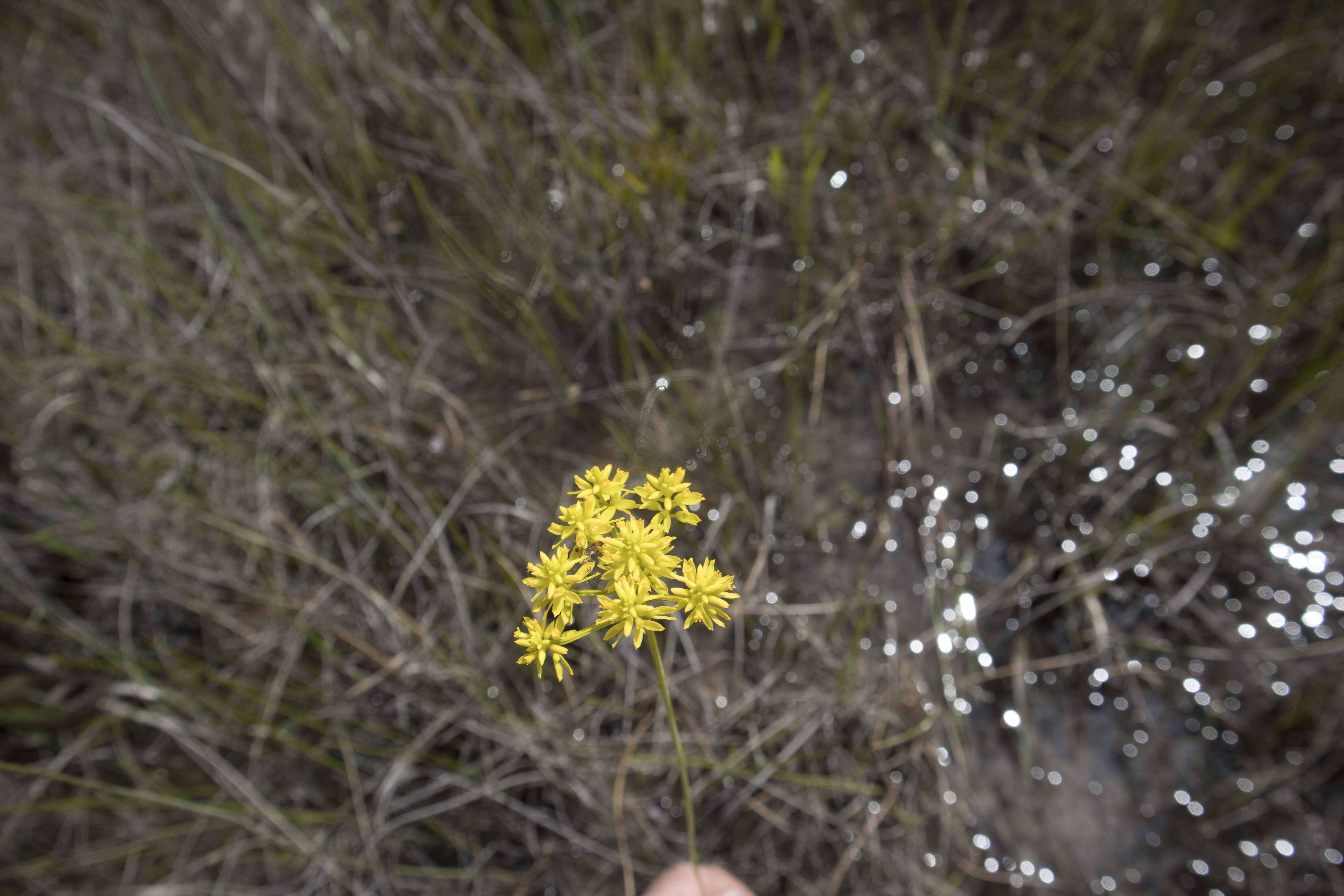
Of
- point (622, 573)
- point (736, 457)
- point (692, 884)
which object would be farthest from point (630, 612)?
point (692, 884)

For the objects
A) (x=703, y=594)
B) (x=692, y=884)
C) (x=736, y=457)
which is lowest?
(x=692, y=884)

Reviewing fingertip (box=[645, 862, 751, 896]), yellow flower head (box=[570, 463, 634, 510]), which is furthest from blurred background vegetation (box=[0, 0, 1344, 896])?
yellow flower head (box=[570, 463, 634, 510])

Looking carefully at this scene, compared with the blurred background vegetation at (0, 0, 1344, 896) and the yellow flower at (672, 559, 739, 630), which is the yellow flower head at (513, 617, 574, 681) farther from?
the blurred background vegetation at (0, 0, 1344, 896)

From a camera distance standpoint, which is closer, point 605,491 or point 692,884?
point 605,491

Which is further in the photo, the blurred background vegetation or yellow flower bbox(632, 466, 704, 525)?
the blurred background vegetation

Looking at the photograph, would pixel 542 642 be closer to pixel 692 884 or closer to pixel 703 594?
pixel 703 594

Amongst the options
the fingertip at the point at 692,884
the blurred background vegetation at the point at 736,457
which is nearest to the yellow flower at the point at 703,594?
the blurred background vegetation at the point at 736,457

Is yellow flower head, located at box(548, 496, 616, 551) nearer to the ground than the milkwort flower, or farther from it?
farther from it

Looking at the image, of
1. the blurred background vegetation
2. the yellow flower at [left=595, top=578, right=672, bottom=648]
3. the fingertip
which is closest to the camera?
the yellow flower at [left=595, top=578, right=672, bottom=648]
